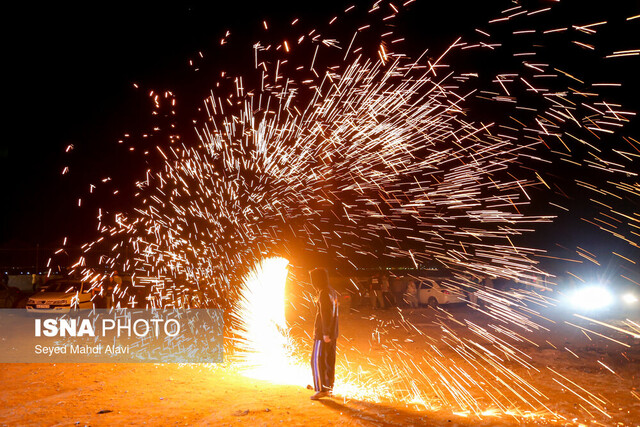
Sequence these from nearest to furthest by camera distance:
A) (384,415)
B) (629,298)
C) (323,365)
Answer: (384,415), (323,365), (629,298)

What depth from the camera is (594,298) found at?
19.4 meters

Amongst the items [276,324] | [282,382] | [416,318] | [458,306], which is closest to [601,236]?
[458,306]

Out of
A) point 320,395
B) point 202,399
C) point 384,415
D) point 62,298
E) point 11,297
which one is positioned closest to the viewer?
point 384,415

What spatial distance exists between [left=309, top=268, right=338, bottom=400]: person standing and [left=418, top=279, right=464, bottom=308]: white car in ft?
42.8

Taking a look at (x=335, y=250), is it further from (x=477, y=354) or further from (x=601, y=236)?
(x=477, y=354)

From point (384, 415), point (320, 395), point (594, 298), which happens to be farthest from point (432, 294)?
point (384, 415)

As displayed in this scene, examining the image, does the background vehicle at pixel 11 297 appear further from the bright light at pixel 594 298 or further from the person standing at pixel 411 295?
the bright light at pixel 594 298

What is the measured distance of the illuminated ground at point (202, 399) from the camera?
16.6ft

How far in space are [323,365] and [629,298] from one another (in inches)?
765

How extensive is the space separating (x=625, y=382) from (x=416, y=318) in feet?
27.5

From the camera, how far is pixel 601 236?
107 feet

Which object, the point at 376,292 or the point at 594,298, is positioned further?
the point at 594,298

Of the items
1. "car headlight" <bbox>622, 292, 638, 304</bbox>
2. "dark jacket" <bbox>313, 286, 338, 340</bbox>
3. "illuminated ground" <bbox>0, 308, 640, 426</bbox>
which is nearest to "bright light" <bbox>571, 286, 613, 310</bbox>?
"car headlight" <bbox>622, 292, 638, 304</bbox>

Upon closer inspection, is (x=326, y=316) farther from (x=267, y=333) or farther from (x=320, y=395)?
(x=267, y=333)
